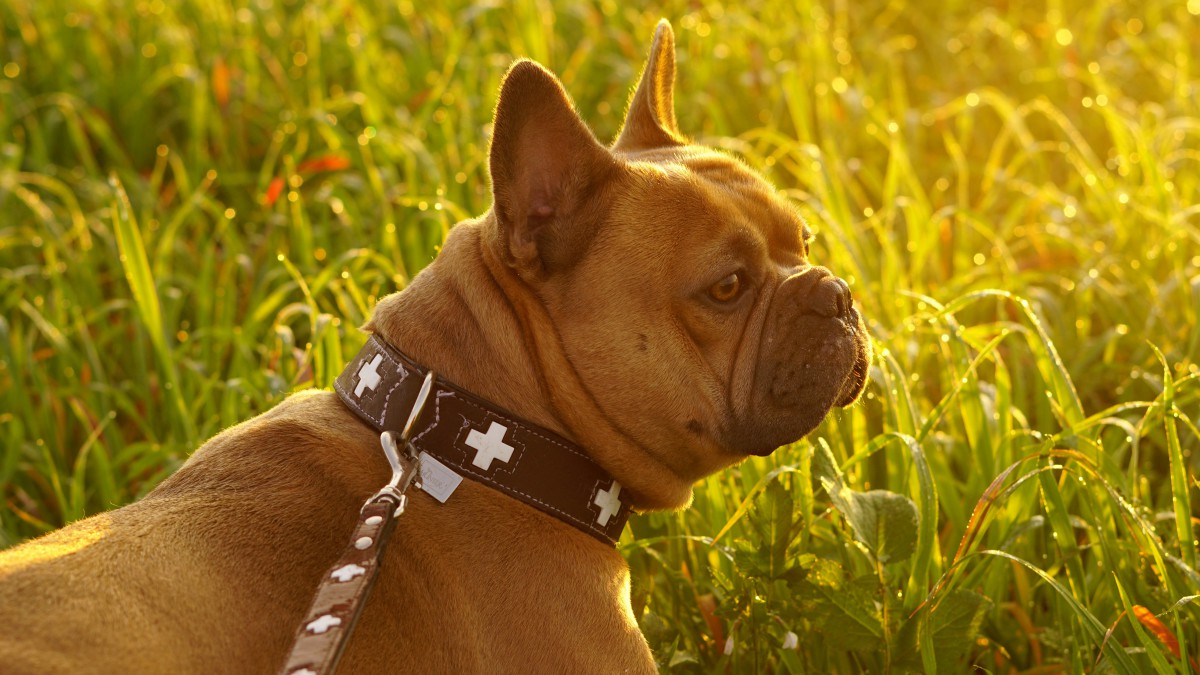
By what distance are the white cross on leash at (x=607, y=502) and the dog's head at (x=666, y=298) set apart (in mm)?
119

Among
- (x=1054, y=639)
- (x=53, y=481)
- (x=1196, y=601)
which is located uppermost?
(x=1196, y=601)

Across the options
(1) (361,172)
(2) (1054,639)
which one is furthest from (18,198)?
(2) (1054,639)

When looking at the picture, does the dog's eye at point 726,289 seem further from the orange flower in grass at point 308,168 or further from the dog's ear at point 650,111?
the orange flower in grass at point 308,168

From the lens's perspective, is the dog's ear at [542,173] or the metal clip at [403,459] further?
the dog's ear at [542,173]

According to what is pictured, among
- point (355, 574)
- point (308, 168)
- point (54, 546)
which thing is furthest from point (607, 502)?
point (308, 168)

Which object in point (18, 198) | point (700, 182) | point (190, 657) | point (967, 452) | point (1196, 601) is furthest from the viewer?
point (18, 198)

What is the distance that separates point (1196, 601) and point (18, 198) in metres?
4.71

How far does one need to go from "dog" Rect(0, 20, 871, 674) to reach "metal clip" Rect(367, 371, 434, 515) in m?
0.09

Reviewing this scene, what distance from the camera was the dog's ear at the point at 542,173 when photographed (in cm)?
247

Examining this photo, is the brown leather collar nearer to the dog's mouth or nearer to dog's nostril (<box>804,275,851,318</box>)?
the dog's mouth

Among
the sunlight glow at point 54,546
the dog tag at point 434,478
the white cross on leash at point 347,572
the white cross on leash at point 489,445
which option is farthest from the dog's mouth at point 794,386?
the sunlight glow at point 54,546

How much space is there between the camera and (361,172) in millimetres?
5285

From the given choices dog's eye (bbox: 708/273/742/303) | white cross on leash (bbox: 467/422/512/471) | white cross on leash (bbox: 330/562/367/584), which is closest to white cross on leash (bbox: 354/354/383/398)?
white cross on leash (bbox: 467/422/512/471)

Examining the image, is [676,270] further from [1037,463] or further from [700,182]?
[1037,463]
